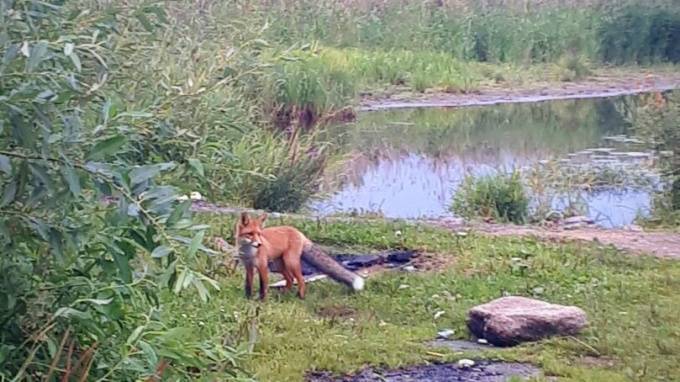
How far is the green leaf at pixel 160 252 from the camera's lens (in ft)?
8.93

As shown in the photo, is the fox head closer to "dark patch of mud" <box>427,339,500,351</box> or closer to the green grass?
the green grass

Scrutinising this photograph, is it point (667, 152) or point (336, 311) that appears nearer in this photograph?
point (336, 311)

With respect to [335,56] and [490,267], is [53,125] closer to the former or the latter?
[490,267]

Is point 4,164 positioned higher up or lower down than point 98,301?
higher up

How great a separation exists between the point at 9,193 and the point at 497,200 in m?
7.58

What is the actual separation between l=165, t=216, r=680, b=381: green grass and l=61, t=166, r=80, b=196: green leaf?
194 centimetres

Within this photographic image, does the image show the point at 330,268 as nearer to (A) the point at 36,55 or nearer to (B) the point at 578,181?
(A) the point at 36,55

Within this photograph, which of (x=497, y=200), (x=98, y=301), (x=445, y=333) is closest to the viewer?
(x=98, y=301)

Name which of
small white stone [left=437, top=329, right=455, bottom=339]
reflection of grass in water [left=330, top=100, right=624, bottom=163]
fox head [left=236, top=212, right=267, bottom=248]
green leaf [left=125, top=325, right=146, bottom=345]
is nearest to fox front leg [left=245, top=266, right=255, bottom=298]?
fox head [left=236, top=212, right=267, bottom=248]

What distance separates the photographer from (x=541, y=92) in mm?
19234

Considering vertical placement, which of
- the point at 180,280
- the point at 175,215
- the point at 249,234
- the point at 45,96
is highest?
the point at 45,96

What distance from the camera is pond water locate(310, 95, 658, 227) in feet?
35.5

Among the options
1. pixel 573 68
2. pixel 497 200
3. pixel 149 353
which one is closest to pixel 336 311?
pixel 149 353

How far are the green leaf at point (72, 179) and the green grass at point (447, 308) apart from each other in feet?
6.38
